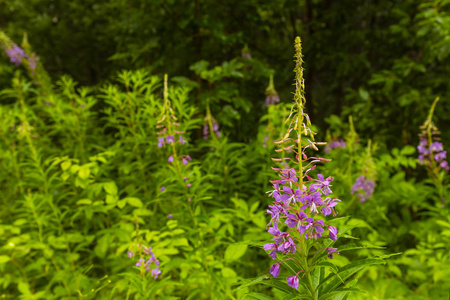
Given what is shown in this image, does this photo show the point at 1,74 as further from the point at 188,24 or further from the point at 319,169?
the point at 319,169

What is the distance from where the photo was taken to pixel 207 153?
3537 millimetres

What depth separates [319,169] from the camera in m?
3.85

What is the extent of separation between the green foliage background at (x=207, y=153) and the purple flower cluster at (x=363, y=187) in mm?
151

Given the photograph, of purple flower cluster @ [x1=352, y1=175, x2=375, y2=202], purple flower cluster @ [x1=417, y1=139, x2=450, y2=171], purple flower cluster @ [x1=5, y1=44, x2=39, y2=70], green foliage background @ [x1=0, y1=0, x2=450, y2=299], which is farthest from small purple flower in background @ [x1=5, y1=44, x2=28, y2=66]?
purple flower cluster @ [x1=417, y1=139, x2=450, y2=171]

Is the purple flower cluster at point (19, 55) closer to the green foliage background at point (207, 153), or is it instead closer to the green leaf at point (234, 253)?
the green foliage background at point (207, 153)

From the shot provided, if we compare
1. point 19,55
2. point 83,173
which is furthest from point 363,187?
point 19,55

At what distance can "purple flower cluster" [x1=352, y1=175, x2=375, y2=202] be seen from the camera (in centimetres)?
302

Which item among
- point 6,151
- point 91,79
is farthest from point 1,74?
point 6,151

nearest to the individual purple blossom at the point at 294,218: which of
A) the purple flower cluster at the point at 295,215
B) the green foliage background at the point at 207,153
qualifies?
the purple flower cluster at the point at 295,215

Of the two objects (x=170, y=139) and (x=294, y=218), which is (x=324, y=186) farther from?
(x=170, y=139)

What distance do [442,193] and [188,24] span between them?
3485 millimetres

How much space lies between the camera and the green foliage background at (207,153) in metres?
2.58

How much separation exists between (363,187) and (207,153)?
156cm

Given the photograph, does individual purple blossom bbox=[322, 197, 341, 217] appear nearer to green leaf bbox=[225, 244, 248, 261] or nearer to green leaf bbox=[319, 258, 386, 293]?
green leaf bbox=[319, 258, 386, 293]
